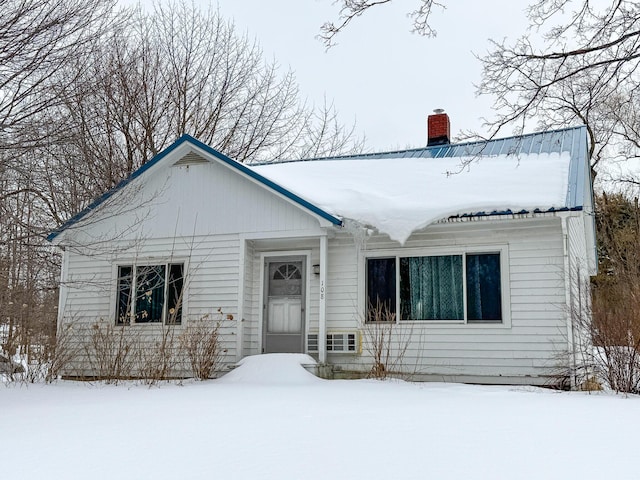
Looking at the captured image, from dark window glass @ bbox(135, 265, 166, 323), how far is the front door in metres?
2.08

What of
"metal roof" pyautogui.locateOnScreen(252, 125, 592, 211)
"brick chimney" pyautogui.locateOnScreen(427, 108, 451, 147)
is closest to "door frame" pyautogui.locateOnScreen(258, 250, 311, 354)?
"metal roof" pyautogui.locateOnScreen(252, 125, 592, 211)

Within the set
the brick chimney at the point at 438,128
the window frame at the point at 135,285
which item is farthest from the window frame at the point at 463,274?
the brick chimney at the point at 438,128

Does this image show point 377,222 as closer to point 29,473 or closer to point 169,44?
point 29,473

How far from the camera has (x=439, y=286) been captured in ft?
35.4

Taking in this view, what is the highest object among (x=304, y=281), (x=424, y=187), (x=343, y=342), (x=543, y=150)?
(x=543, y=150)

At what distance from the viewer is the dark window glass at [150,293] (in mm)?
12117

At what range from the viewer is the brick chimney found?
1614 cm

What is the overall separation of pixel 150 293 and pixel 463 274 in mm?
5921

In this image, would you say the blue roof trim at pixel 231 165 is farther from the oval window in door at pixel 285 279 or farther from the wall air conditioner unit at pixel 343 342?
the wall air conditioner unit at pixel 343 342

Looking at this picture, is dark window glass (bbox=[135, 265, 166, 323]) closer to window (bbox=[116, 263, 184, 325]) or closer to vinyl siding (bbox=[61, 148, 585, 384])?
window (bbox=[116, 263, 184, 325])

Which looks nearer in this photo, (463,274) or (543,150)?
(463,274)

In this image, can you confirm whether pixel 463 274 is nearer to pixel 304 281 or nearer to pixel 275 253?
pixel 304 281

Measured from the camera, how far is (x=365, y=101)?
36.5 m

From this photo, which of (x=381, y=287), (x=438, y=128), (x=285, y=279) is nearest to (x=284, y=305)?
(x=285, y=279)
